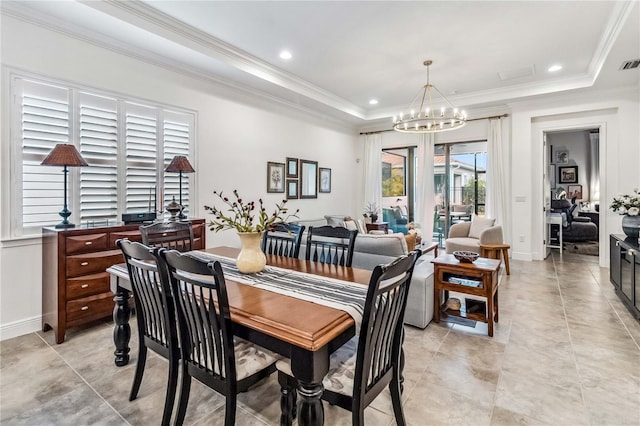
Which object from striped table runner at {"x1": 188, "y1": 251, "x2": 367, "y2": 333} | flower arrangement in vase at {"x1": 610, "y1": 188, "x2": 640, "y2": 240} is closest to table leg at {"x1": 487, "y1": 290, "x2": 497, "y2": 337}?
striped table runner at {"x1": 188, "y1": 251, "x2": 367, "y2": 333}

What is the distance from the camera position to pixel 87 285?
293 centimetres

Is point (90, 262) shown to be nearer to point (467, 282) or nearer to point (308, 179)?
point (467, 282)

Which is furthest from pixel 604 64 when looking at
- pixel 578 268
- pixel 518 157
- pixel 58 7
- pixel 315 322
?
pixel 58 7

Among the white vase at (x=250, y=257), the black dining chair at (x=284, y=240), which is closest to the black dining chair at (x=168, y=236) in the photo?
the black dining chair at (x=284, y=240)

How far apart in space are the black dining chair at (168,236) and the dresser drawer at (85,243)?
65 cm

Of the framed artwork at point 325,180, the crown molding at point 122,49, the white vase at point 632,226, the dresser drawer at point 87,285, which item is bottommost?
the dresser drawer at point 87,285

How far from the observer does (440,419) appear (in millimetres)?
1847

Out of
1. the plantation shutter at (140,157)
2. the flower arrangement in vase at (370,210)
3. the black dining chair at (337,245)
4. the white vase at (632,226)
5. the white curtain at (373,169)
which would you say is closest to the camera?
the black dining chair at (337,245)

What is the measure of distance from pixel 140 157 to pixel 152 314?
2.58m

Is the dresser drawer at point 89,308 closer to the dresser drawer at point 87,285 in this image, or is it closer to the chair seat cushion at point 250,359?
the dresser drawer at point 87,285

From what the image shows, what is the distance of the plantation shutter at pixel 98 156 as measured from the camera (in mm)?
3338

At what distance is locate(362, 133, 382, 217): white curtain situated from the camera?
7.62 meters

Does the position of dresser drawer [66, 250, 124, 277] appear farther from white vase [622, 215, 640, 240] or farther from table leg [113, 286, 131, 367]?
white vase [622, 215, 640, 240]

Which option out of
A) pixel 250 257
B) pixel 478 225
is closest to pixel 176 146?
pixel 250 257
